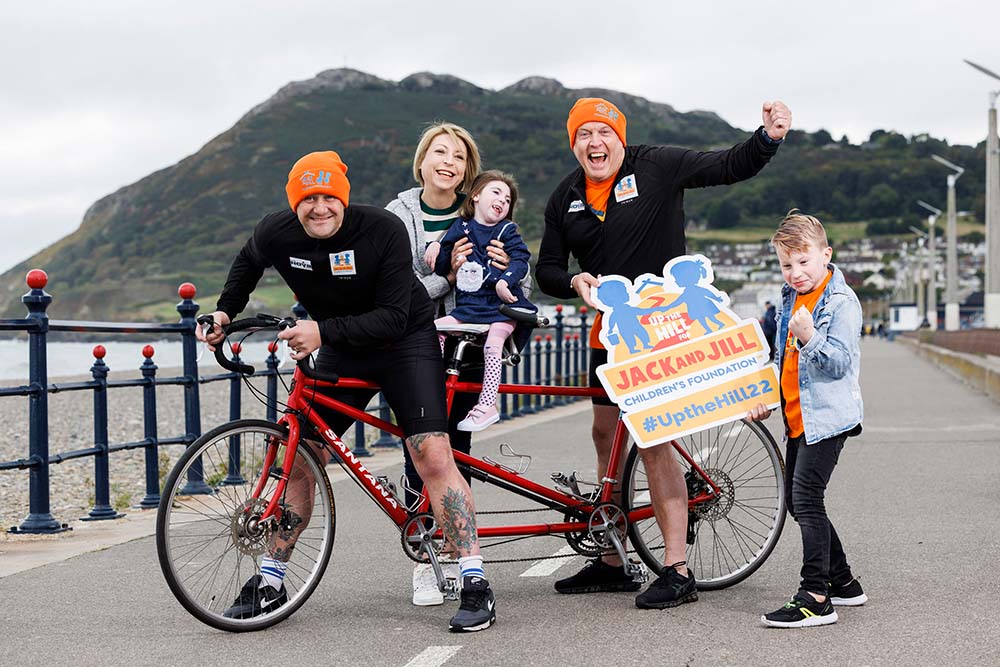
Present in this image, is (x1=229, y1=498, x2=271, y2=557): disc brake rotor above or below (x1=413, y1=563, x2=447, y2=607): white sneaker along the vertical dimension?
above

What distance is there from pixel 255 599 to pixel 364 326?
3.87 feet

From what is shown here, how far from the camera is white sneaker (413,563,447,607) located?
5.88 metres

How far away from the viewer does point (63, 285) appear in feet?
545

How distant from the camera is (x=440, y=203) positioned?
636cm

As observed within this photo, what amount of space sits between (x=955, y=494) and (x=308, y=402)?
5.68 meters

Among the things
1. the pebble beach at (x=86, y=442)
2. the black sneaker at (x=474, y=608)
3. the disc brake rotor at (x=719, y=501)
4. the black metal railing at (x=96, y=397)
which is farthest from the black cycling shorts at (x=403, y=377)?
the pebble beach at (x=86, y=442)

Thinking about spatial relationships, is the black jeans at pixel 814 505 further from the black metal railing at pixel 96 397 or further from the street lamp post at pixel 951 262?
the street lamp post at pixel 951 262

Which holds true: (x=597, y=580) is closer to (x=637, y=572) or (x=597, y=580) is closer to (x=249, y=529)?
(x=637, y=572)

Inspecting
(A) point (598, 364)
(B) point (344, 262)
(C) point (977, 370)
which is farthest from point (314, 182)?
(C) point (977, 370)

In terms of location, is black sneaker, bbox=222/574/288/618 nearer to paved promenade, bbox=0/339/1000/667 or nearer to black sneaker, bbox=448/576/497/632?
paved promenade, bbox=0/339/1000/667

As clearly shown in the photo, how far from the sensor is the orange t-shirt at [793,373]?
545cm

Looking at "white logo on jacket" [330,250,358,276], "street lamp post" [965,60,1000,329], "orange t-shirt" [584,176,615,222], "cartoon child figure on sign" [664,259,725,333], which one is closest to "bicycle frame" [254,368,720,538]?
"white logo on jacket" [330,250,358,276]

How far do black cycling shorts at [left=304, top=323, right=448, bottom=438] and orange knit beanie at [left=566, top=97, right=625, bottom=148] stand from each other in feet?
3.65

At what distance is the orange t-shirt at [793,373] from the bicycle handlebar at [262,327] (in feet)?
5.92
